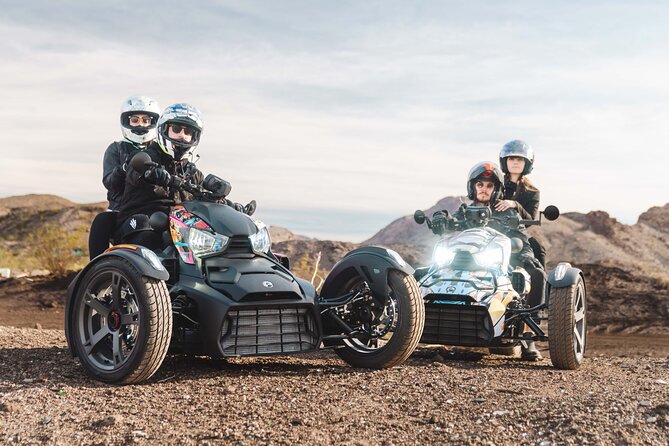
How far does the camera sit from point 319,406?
19.5 feet

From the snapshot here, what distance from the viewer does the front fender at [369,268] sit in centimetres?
734

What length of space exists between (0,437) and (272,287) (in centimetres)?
233

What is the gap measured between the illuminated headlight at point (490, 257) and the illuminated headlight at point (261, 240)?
2.63 metres

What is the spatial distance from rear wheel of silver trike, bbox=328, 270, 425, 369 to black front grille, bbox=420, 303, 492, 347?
0.98m

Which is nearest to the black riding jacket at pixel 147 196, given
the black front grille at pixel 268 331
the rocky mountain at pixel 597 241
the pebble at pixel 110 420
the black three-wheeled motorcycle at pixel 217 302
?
the black three-wheeled motorcycle at pixel 217 302

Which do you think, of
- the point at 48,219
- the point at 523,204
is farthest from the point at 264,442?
the point at 48,219

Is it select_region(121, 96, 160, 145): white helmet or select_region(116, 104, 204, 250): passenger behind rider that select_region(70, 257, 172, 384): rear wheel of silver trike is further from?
select_region(121, 96, 160, 145): white helmet

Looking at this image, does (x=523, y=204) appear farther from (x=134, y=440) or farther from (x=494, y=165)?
(x=134, y=440)

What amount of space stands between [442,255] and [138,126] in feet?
12.1

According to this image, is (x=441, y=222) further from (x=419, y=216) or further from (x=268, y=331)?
(x=268, y=331)

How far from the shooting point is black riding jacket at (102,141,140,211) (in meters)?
8.55

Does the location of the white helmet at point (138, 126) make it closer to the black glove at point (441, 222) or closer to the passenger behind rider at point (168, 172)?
the passenger behind rider at point (168, 172)

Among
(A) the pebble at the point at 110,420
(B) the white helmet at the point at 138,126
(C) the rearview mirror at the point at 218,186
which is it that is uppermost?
(B) the white helmet at the point at 138,126

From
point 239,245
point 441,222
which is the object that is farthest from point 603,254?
point 239,245
